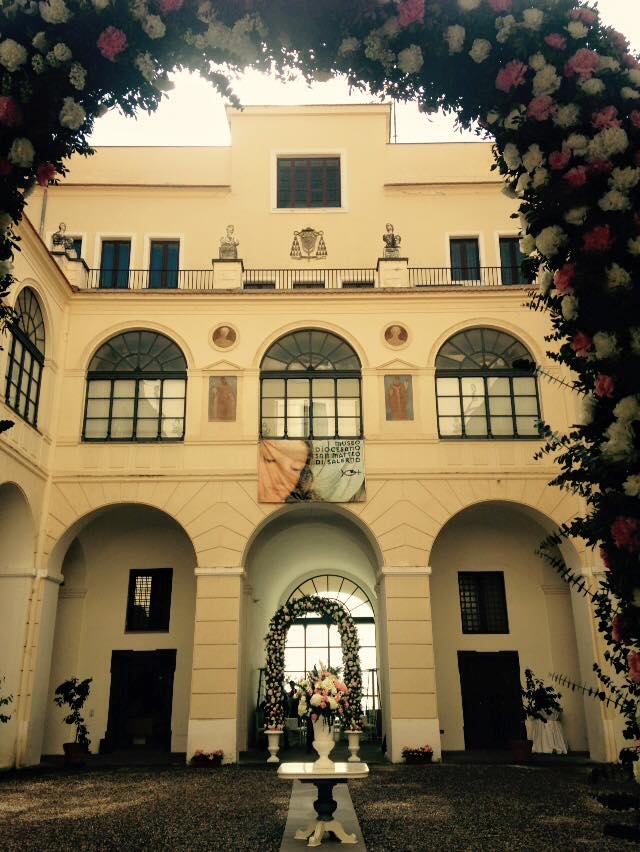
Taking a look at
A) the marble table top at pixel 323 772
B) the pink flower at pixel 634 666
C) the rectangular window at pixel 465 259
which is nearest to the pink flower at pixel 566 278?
the pink flower at pixel 634 666

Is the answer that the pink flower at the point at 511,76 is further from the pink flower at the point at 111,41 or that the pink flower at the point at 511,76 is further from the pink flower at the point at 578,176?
the pink flower at the point at 111,41

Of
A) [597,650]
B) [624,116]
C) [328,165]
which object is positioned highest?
[328,165]

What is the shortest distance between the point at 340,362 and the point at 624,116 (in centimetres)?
1403

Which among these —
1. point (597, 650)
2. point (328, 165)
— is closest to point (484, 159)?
point (328, 165)

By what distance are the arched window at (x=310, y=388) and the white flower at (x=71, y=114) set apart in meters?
13.2

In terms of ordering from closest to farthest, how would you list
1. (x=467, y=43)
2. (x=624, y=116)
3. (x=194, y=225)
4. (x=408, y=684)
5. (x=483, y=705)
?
(x=624, y=116) → (x=467, y=43) → (x=408, y=684) → (x=483, y=705) → (x=194, y=225)

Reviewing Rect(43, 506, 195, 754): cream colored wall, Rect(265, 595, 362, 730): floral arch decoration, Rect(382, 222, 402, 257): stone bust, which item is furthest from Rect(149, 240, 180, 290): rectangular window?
Rect(265, 595, 362, 730): floral arch decoration

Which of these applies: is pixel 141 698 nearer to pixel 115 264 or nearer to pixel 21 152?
pixel 115 264

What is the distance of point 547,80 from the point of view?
4.32 meters

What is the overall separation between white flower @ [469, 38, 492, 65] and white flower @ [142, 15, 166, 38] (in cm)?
187

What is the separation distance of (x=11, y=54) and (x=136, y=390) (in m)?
13.8

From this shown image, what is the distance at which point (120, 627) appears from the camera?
18891 mm

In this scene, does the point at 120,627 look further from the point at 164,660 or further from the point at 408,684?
the point at 408,684

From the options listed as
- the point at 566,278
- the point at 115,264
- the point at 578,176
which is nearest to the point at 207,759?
the point at 115,264
